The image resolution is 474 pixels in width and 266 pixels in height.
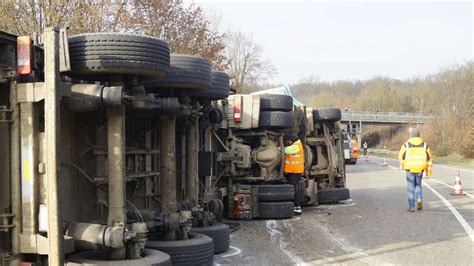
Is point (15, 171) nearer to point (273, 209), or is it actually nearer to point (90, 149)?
point (90, 149)

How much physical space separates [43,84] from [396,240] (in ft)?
17.6

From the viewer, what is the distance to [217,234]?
24.3 ft

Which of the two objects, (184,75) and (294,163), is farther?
(294,163)

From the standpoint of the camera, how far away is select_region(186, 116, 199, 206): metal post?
754 centimetres

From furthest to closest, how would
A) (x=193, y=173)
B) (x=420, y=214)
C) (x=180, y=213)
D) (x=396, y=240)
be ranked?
(x=420, y=214) → (x=396, y=240) → (x=193, y=173) → (x=180, y=213)

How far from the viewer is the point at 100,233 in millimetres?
5125

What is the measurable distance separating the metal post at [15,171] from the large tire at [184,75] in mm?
1852

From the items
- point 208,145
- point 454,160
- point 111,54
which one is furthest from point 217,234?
point 454,160

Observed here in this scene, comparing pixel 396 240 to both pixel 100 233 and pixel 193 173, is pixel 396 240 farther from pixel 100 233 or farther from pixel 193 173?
pixel 100 233

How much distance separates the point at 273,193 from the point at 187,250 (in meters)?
4.64

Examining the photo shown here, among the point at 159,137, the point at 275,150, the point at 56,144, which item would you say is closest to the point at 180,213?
the point at 159,137

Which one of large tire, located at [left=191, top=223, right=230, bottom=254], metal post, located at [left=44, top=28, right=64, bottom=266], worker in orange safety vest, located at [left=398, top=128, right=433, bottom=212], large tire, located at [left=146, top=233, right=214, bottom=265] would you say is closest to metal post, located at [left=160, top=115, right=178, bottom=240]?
large tire, located at [left=146, top=233, right=214, bottom=265]

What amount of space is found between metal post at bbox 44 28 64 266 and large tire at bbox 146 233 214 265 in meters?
1.79

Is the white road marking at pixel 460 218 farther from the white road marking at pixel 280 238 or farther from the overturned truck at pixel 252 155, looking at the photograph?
the overturned truck at pixel 252 155
